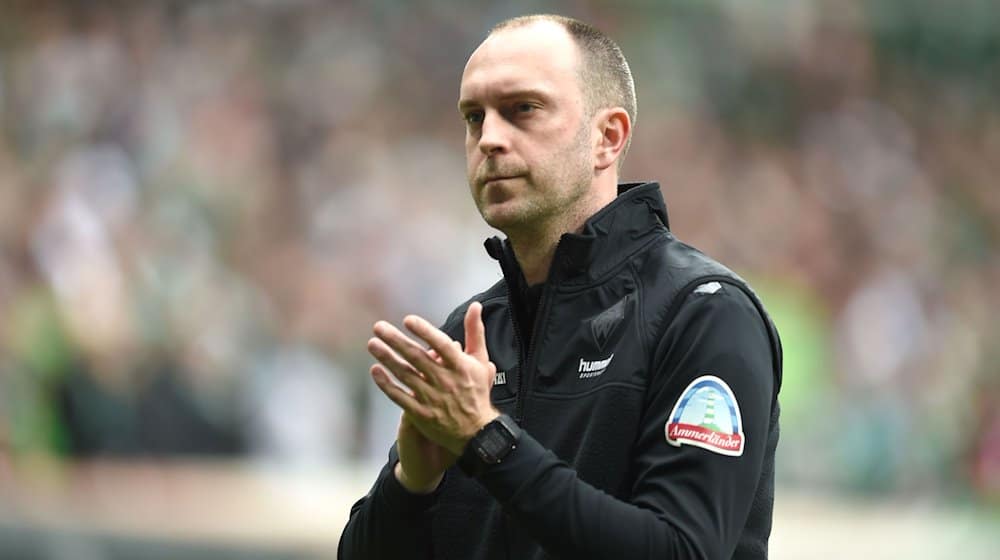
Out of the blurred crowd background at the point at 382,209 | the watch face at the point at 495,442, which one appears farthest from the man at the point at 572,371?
the blurred crowd background at the point at 382,209

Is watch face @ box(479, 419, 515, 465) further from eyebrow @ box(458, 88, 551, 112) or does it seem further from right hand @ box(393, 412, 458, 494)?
eyebrow @ box(458, 88, 551, 112)

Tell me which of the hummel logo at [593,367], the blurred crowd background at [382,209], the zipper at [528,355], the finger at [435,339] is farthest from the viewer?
the blurred crowd background at [382,209]

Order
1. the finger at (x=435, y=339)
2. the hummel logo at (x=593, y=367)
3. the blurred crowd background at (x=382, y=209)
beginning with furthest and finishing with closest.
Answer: the blurred crowd background at (x=382, y=209), the hummel logo at (x=593, y=367), the finger at (x=435, y=339)

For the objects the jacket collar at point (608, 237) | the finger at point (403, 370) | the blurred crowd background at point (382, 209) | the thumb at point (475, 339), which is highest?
the blurred crowd background at point (382, 209)

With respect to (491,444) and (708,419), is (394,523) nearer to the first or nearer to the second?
(491,444)

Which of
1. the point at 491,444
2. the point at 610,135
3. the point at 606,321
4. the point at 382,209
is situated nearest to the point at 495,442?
the point at 491,444

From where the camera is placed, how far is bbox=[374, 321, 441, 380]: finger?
7.67 ft

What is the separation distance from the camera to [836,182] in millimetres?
10578

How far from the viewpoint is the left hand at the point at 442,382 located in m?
2.35

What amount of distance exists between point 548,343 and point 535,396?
0.09 m

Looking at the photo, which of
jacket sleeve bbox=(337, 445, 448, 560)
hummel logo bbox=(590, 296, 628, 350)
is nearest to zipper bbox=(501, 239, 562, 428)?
hummel logo bbox=(590, 296, 628, 350)

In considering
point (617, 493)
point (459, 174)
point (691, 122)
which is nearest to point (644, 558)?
point (617, 493)

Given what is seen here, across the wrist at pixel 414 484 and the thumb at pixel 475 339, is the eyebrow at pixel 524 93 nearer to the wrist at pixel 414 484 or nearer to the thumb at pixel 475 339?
the thumb at pixel 475 339

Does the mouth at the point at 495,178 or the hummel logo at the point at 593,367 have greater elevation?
the mouth at the point at 495,178
